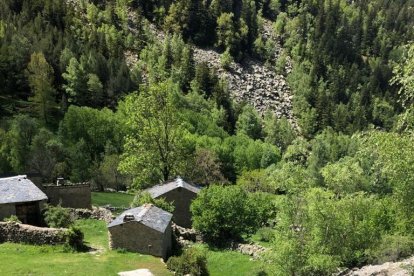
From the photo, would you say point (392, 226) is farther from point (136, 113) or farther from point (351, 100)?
point (351, 100)

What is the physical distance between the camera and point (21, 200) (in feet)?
131

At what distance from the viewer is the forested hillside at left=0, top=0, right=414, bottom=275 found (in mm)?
33031

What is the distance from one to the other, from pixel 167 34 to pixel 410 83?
160148mm

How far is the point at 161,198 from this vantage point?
47594mm

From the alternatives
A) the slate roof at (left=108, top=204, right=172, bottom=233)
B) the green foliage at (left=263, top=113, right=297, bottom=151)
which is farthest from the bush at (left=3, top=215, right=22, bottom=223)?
the green foliage at (left=263, top=113, right=297, bottom=151)

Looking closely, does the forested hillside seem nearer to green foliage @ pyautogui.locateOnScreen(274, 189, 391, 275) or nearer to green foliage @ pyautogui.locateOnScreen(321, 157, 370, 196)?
green foliage @ pyautogui.locateOnScreen(274, 189, 391, 275)

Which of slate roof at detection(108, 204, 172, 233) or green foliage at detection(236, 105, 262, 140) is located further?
green foliage at detection(236, 105, 262, 140)

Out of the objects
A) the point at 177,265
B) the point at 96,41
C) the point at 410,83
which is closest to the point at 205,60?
the point at 96,41

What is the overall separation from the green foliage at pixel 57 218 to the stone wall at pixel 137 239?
18.2ft

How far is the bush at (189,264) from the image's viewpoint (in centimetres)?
3300

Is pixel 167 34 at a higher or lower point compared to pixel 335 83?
higher

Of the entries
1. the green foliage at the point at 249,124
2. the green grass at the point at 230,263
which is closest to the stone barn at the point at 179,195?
the green grass at the point at 230,263

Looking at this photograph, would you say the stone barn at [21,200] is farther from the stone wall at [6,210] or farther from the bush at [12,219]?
the bush at [12,219]

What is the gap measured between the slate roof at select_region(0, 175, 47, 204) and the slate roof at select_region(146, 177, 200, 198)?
11.6m
